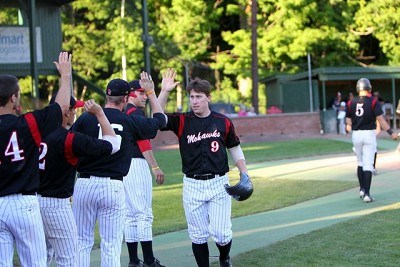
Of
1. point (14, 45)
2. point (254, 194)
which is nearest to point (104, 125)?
point (254, 194)

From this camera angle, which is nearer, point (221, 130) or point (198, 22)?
point (221, 130)

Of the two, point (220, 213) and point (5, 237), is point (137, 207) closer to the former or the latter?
point (220, 213)

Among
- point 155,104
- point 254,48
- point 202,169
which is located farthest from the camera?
point 254,48

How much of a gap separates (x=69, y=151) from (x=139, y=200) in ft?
7.85

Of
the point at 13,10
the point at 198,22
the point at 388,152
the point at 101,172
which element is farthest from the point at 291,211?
the point at 198,22

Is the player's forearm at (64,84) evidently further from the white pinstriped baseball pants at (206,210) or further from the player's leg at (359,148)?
the player's leg at (359,148)

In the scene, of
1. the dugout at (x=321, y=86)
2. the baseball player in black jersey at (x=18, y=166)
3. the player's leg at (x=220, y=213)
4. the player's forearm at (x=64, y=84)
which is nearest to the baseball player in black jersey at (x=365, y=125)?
the player's leg at (x=220, y=213)

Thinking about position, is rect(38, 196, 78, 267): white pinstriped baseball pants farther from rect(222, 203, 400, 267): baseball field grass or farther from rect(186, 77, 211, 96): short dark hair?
rect(222, 203, 400, 267): baseball field grass

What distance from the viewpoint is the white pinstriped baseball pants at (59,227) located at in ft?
21.6

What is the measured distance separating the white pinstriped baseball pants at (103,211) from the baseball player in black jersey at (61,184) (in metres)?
0.38

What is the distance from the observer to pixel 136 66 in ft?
153

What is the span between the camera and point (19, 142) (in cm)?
583

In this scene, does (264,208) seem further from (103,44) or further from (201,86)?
(103,44)

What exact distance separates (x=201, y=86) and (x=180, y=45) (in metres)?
38.3
